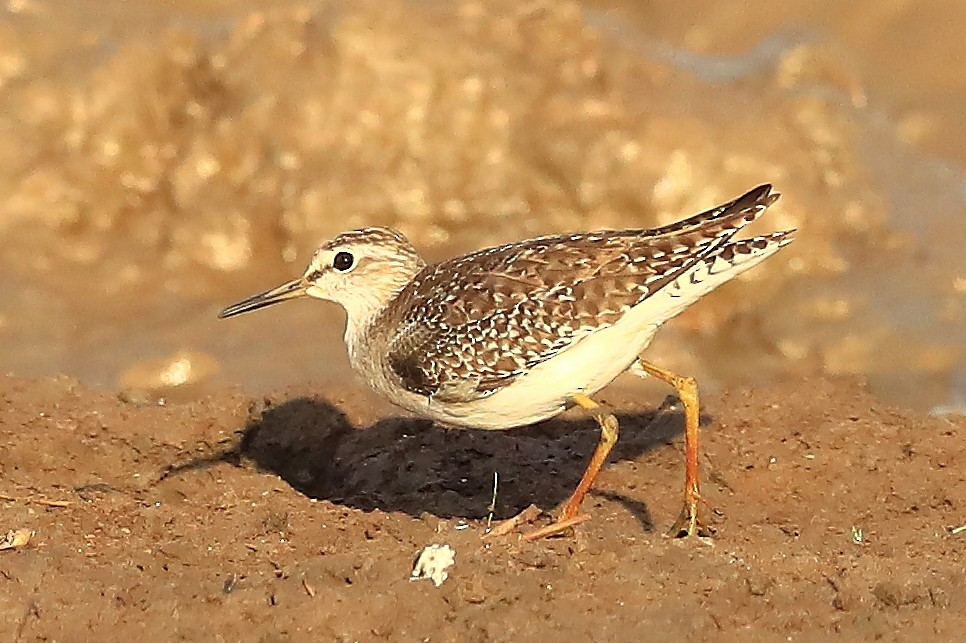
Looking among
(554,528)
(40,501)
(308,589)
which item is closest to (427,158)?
(40,501)

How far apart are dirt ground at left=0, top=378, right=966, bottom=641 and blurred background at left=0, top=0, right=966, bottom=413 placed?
4.02 ft

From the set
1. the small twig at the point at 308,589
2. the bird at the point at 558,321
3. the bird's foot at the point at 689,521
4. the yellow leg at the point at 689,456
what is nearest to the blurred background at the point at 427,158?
the yellow leg at the point at 689,456

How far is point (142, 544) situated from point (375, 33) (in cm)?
585

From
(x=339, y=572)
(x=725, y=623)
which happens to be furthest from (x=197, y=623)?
(x=725, y=623)

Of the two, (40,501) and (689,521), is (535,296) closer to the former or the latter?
(689,521)

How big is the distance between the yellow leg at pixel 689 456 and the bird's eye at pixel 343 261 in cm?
176

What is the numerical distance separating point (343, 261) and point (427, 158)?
3513 mm

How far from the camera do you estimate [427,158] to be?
36.2ft

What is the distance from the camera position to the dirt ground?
16.9ft

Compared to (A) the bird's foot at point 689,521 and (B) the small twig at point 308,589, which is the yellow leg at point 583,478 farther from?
(B) the small twig at point 308,589

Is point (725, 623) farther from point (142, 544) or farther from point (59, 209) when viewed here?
point (59, 209)

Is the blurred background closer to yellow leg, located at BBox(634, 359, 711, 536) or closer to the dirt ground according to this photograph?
the dirt ground

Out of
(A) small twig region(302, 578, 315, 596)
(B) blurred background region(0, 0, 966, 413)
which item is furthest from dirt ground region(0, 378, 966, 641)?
(B) blurred background region(0, 0, 966, 413)

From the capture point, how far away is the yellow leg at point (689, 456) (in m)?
6.83
